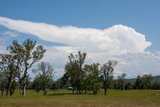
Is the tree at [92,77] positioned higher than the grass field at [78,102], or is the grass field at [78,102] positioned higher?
the tree at [92,77]

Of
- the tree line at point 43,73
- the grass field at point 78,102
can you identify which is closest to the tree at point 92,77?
the tree line at point 43,73

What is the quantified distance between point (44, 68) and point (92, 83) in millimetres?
23992

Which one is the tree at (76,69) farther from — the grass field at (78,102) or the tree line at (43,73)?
the grass field at (78,102)

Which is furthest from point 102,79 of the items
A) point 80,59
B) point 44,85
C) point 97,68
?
→ point 44,85

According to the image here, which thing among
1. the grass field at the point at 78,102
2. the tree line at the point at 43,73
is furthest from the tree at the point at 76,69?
the grass field at the point at 78,102

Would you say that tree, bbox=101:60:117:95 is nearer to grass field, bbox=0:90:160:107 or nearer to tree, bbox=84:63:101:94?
tree, bbox=84:63:101:94

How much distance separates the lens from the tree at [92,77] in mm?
130500

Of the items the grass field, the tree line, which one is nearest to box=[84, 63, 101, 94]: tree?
the tree line

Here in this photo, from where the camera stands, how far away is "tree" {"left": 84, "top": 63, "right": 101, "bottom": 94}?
13050cm

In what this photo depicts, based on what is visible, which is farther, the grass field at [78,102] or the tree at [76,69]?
the tree at [76,69]

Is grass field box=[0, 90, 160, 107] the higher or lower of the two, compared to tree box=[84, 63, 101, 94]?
lower

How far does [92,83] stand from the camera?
426 ft

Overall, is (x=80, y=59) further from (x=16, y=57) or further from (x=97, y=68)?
(x=16, y=57)

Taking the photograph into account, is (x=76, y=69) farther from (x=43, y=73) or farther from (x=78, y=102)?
(x=78, y=102)
